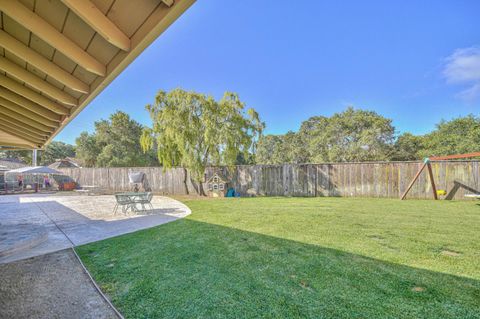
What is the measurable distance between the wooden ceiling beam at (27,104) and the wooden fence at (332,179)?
953cm

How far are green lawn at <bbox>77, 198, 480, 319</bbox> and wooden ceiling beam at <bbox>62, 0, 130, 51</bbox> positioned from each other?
247 cm

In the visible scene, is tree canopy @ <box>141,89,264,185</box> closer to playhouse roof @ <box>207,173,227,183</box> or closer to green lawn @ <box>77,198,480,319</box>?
playhouse roof @ <box>207,173,227,183</box>

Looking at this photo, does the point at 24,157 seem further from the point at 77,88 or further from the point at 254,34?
the point at 77,88

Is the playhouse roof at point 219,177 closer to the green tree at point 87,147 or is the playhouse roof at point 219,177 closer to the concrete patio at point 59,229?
the concrete patio at point 59,229

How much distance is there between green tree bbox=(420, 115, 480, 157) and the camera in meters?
17.5

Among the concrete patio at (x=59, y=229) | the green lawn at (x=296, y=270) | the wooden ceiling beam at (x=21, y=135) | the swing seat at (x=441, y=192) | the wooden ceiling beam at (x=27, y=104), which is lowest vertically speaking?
the concrete patio at (x=59, y=229)

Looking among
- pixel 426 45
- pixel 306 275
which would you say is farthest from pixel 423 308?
pixel 426 45

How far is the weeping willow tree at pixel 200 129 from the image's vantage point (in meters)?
11.9

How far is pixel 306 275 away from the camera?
2727mm

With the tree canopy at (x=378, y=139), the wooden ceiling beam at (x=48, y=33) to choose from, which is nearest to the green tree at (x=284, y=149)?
the tree canopy at (x=378, y=139)

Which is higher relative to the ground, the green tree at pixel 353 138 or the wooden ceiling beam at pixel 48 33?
the green tree at pixel 353 138

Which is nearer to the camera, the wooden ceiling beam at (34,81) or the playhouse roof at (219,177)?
the wooden ceiling beam at (34,81)

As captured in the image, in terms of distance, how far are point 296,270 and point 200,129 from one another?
10.3 metres

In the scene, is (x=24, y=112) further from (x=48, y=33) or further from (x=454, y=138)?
(x=454, y=138)
